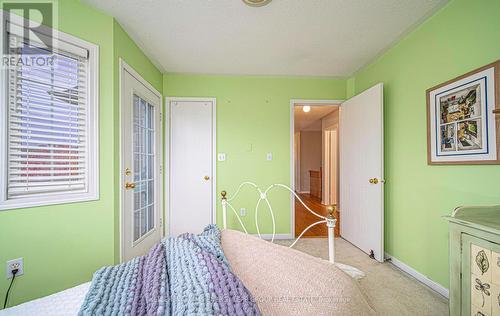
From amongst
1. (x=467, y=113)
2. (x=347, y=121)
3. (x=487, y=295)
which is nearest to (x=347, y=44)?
(x=347, y=121)

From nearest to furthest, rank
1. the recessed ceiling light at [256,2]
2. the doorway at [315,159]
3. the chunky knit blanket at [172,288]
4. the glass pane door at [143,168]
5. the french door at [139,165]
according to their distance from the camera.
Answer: the chunky knit blanket at [172,288] < the recessed ceiling light at [256,2] < the french door at [139,165] < the glass pane door at [143,168] < the doorway at [315,159]

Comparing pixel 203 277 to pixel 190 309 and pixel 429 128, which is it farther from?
pixel 429 128

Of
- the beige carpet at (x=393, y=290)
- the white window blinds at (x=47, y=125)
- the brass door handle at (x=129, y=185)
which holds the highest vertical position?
the white window blinds at (x=47, y=125)

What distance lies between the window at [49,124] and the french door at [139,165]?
10.6 inches

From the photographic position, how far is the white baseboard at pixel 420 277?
66.9 inches

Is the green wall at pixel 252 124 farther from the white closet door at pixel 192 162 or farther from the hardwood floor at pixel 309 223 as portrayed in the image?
the hardwood floor at pixel 309 223

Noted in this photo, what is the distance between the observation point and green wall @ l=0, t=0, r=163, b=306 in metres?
1.40

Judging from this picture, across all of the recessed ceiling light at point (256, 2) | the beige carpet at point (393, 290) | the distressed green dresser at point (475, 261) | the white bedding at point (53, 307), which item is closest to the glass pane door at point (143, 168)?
the white bedding at point (53, 307)

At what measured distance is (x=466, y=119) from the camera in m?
1.49

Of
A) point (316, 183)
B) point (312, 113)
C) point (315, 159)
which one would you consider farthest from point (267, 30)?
point (315, 159)

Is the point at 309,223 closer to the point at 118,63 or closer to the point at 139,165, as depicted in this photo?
the point at 139,165

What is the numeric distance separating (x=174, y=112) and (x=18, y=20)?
5.42 feet

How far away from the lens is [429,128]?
1.79m
